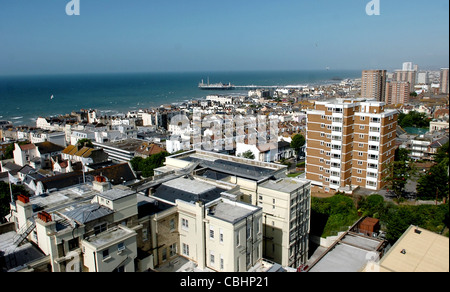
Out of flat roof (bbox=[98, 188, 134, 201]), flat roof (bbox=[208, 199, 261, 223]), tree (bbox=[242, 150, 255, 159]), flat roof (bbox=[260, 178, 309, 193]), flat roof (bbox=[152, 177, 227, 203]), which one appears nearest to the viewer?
flat roof (bbox=[98, 188, 134, 201])

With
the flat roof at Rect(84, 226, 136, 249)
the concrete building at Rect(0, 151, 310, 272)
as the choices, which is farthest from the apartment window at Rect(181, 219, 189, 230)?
the flat roof at Rect(84, 226, 136, 249)

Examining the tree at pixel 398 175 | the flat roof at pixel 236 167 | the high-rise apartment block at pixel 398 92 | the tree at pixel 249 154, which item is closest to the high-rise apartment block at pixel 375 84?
the high-rise apartment block at pixel 398 92

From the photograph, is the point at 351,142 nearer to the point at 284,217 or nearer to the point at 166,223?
the point at 284,217

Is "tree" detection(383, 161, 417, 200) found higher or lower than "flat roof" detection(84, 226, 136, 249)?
lower

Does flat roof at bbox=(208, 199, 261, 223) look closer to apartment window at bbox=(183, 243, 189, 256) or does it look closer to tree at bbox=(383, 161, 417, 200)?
apartment window at bbox=(183, 243, 189, 256)

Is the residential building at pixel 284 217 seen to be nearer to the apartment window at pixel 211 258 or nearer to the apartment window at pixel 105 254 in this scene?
the apartment window at pixel 211 258
